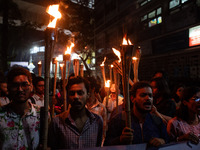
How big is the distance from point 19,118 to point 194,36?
11.4 metres

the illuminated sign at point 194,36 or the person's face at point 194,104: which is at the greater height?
the illuminated sign at point 194,36

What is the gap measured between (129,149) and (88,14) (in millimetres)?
18652

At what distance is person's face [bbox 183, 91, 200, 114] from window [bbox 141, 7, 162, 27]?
12.8 m

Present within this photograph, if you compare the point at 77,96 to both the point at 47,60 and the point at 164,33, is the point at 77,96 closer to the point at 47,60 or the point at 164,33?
the point at 47,60

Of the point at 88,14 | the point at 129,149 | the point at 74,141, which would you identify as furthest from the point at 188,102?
the point at 88,14

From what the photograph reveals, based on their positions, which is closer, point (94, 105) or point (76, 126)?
point (76, 126)

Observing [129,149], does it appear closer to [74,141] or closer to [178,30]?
[74,141]

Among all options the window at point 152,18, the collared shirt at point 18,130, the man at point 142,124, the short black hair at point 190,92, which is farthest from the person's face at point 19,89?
the window at point 152,18

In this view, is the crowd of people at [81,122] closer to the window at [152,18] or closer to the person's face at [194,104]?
the person's face at [194,104]

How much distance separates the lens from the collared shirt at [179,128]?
7.00 ft

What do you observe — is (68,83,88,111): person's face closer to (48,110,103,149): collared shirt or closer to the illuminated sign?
(48,110,103,149): collared shirt

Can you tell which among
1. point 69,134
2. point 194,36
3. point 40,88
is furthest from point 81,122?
point 194,36

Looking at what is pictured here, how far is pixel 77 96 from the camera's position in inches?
80.4

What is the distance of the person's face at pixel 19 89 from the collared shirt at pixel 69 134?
1.52 feet
